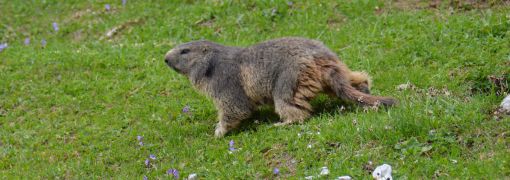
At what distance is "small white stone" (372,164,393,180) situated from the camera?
6.34 meters

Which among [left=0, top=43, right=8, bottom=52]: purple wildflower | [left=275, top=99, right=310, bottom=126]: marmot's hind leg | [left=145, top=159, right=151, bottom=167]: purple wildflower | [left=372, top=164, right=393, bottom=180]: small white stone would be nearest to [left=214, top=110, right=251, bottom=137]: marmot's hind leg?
[left=275, top=99, right=310, bottom=126]: marmot's hind leg

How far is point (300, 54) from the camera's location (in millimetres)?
8180

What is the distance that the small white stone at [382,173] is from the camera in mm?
6335

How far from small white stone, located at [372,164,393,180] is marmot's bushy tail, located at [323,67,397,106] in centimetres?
152

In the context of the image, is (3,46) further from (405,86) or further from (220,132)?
(405,86)

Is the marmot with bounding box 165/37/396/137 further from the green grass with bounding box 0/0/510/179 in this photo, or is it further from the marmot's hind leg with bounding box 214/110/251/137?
the green grass with bounding box 0/0/510/179

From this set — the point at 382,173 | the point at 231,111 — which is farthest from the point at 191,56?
the point at 382,173

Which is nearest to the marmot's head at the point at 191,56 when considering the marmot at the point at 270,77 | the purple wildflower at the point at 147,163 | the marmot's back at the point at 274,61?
the marmot at the point at 270,77

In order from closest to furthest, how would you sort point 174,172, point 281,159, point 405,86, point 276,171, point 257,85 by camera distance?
1. point 276,171
2. point 281,159
3. point 174,172
4. point 257,85
5. point 405,86

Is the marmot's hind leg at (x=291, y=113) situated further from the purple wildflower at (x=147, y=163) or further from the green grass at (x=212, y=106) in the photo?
the purple wildflower at (x=147, y=163)

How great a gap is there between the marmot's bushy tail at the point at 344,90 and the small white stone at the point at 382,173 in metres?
1.52

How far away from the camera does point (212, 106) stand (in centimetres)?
967

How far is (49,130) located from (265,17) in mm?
4104

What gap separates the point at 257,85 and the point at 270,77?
0.75 feet
